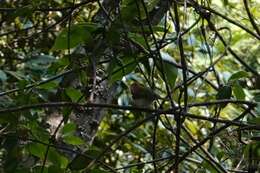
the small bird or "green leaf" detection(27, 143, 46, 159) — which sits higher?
the small bird

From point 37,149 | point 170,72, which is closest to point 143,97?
point 170,72

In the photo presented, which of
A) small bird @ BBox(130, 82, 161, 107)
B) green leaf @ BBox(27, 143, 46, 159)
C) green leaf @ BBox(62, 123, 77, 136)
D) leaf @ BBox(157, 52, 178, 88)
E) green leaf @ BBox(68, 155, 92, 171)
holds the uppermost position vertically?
leaf @ BBox(157, 52, 178, 88)

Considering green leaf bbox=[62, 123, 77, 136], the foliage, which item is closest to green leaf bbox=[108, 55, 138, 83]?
the foliage

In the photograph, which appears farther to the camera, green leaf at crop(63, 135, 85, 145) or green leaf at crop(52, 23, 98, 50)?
green leaf at crop(63, 135, 85, 145)

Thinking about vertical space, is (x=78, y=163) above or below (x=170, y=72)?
below

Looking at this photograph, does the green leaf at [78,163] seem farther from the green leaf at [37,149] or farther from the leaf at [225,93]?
the leaf at [225,93]

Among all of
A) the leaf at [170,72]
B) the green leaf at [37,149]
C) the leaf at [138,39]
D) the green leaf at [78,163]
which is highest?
the leaf at [138,39]

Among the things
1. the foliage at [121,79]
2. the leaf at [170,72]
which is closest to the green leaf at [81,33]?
the foliage at [121,79]

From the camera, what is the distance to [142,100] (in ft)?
2.59

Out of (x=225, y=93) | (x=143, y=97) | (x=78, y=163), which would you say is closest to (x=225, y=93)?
(x=225, y=93)

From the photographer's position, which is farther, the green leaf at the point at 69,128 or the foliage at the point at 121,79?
the green leaf at the point at 69,128

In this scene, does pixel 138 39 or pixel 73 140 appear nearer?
pixel 138 39

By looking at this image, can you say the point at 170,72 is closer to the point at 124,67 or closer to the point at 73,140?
the point at 124,67

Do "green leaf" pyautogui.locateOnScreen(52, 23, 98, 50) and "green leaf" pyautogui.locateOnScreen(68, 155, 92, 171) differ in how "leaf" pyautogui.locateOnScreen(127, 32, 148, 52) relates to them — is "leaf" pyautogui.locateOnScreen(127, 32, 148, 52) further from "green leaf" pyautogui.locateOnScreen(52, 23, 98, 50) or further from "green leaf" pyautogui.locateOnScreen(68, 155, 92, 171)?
"green leaf" pyautogui.locateOnScreen(68, 155, 92, 171)
